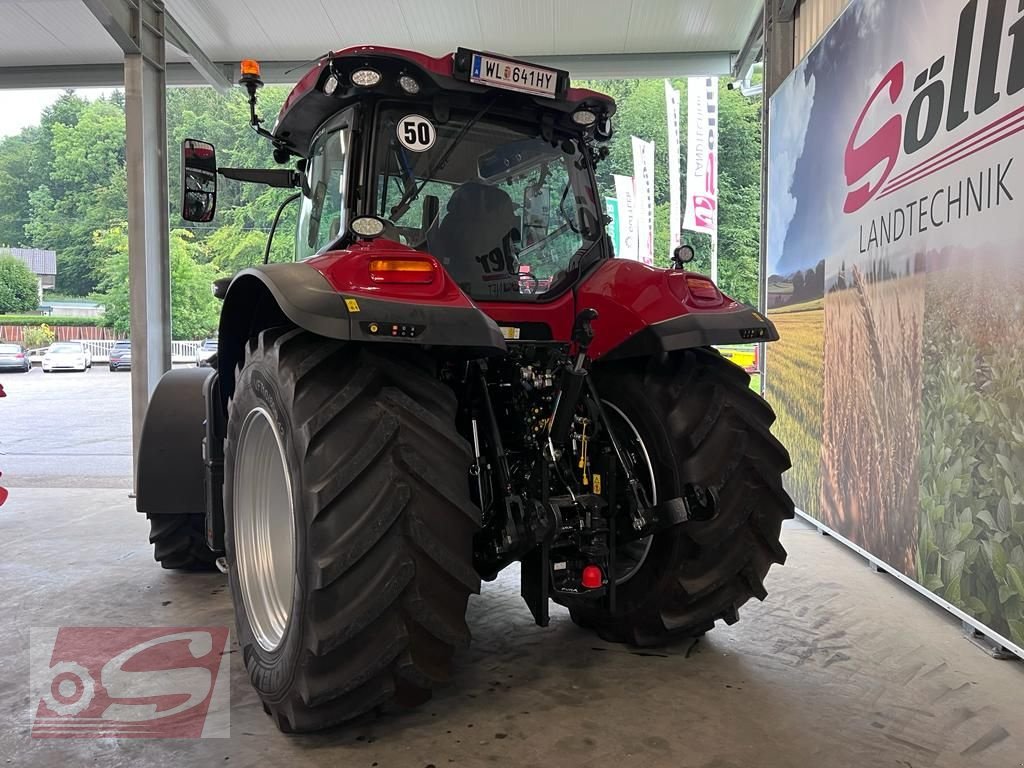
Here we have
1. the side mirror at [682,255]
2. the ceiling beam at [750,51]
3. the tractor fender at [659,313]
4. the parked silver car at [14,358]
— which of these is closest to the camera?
the tractor fender at [659,313]

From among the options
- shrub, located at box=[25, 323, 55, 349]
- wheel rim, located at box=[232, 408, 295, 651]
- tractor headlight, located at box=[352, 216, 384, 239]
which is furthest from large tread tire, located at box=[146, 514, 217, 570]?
shrub, located at box=[25, 323, 55, 349]

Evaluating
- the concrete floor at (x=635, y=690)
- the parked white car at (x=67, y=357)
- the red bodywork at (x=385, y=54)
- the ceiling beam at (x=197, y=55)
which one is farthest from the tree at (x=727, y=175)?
the red bodywork at (x=385, y=54)

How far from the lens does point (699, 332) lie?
2.83 metres

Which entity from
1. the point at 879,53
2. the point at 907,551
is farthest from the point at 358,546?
the point at 879,53

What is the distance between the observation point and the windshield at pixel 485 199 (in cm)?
290

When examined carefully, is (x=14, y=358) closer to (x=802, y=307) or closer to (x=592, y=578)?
(x=802, y=307)

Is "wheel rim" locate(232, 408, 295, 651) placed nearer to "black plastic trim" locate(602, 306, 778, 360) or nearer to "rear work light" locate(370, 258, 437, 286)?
"rear work light" locate(370, 258, 437, 286)

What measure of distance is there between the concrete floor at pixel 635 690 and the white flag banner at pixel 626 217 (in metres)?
9.64

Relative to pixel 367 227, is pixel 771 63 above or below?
above

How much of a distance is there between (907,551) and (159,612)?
363 cm

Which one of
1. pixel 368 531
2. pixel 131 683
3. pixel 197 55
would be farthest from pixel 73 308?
pixel 368 531

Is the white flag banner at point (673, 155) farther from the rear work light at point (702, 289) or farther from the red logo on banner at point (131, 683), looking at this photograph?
the red logo on banner at point (131, 683)

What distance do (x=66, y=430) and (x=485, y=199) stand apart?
12.4m

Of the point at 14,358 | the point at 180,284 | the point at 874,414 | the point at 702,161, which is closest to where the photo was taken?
the point at 874,414
